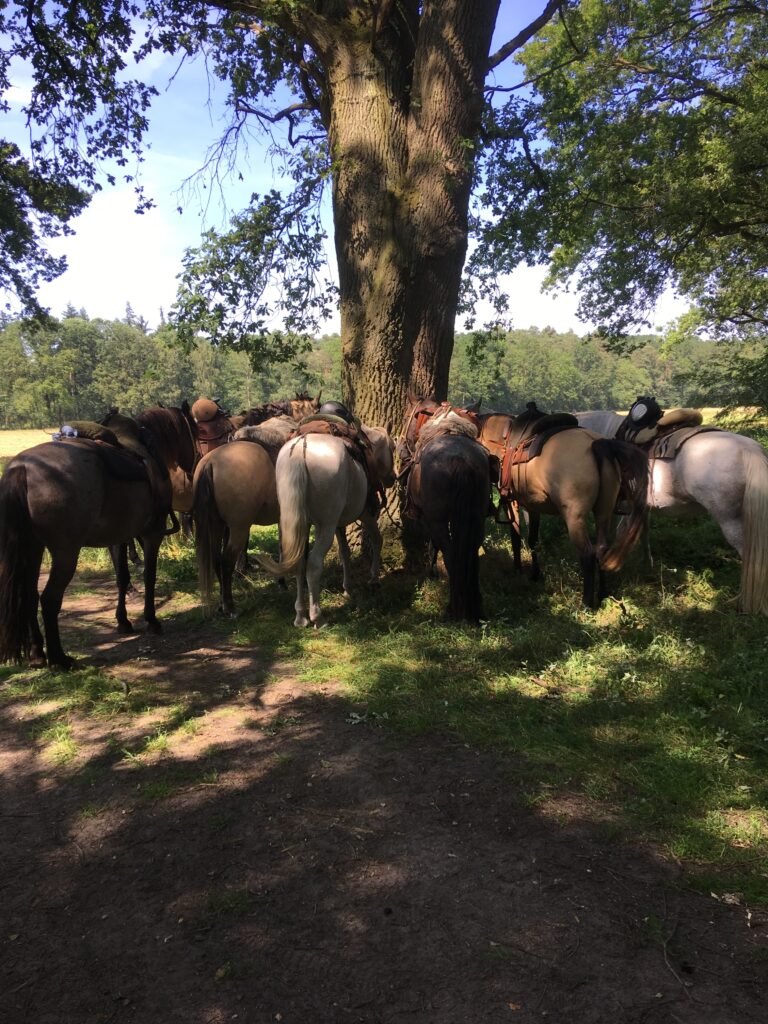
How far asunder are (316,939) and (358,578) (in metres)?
4.91

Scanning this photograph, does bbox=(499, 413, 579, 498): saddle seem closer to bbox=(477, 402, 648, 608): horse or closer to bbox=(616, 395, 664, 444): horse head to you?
bbox=(477, 402, 648, 608): horse

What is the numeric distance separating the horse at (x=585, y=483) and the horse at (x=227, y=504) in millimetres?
2565

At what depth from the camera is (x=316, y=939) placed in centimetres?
225

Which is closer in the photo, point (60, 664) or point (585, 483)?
point (60, 664)

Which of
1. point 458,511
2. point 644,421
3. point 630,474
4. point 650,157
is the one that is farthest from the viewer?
point 650,157

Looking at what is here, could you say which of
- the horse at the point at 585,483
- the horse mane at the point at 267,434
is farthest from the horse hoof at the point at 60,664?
the horse at the point at 585,483

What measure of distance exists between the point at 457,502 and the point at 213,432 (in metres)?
4.03

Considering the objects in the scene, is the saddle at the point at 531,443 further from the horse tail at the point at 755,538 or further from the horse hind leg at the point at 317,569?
the horse hind leg at the point at 317,569

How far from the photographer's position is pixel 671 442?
588 cm

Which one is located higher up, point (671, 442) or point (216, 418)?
point (216, 418)

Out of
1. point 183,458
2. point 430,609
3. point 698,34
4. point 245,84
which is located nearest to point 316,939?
point 430,609

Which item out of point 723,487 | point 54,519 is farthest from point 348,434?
point 723,487

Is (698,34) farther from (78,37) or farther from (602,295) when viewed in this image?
(78,37)

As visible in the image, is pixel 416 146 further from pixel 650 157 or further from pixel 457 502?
pixel 650 157
